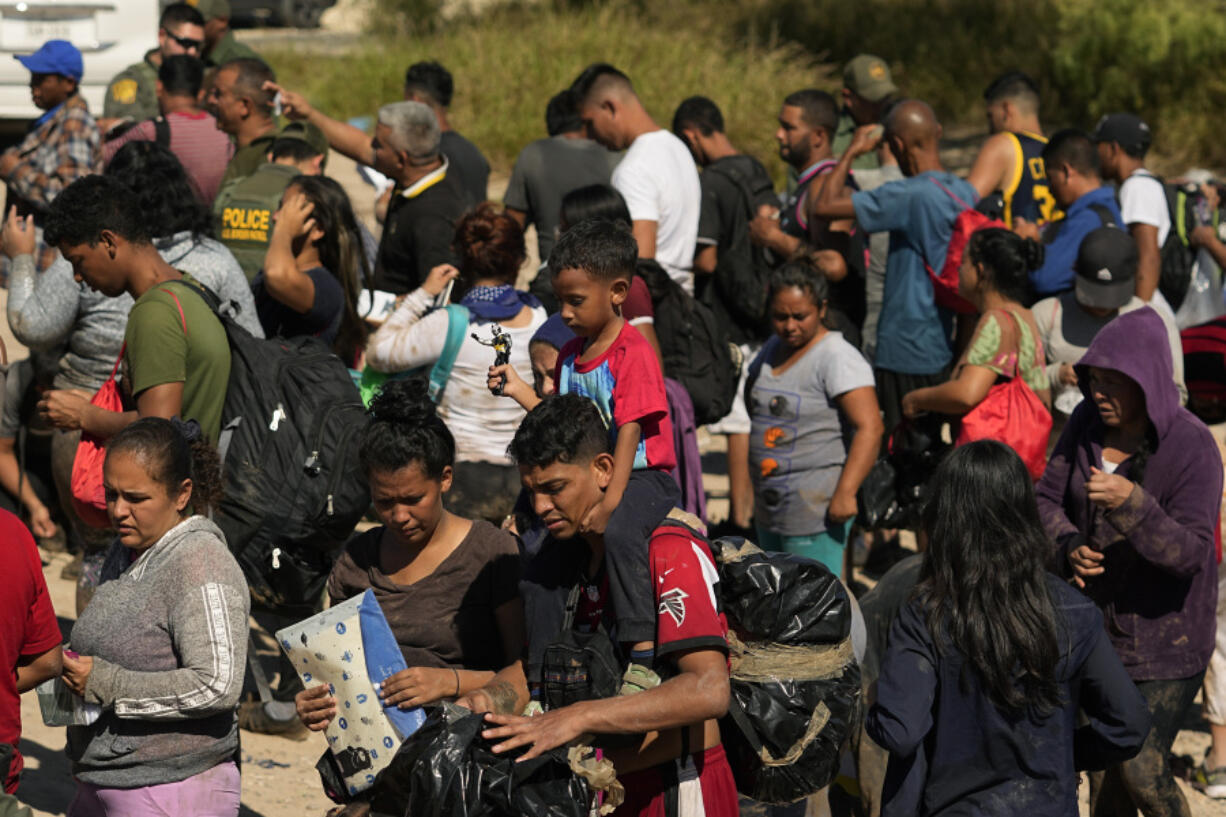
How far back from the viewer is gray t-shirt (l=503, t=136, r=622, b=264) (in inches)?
289

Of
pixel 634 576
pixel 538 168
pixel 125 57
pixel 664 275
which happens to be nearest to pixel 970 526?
pixel 634 576

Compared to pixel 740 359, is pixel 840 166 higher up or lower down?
higher up

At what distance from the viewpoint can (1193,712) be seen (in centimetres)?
650

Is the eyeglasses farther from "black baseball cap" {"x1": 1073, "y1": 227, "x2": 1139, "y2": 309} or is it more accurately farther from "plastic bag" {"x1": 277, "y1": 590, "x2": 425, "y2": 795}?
"plastic bag" {"x1": 277, "y1": 590, "x2": 425, "y2": 795}

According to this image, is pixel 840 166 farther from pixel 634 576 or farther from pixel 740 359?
pixel 634 576

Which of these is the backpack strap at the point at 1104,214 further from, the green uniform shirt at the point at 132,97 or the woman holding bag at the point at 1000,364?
the green uniform shirt at the point at 132,97

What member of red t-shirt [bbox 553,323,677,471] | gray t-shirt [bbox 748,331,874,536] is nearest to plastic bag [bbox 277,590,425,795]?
red t-shirt [bbox 553,323,677,471]

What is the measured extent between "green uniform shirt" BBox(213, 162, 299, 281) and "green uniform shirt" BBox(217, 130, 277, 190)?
0.59 m

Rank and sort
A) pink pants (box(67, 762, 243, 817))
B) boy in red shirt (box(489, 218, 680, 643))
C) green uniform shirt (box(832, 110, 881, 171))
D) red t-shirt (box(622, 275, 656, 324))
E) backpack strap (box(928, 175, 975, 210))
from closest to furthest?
pink pants (box(67, 762, 243, 817)) → boy in red shirt (box(489, 218, 680, 643)) → red t-shirt (box(622, 275, 656, 324)) → backpack strap (box(928, 175, 975, 210)) → green uniform shirt (box(832, 110, 881, 171))

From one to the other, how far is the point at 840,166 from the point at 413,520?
4.05 m

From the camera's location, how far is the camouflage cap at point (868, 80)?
8.34 m

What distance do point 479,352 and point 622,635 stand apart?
98.5 inches

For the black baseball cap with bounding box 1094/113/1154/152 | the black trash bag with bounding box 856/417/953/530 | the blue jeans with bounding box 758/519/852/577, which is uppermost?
the black baseball cap with bounding box 1094/113/1154/152

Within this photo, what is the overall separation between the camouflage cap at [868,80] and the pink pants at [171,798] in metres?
5.84
